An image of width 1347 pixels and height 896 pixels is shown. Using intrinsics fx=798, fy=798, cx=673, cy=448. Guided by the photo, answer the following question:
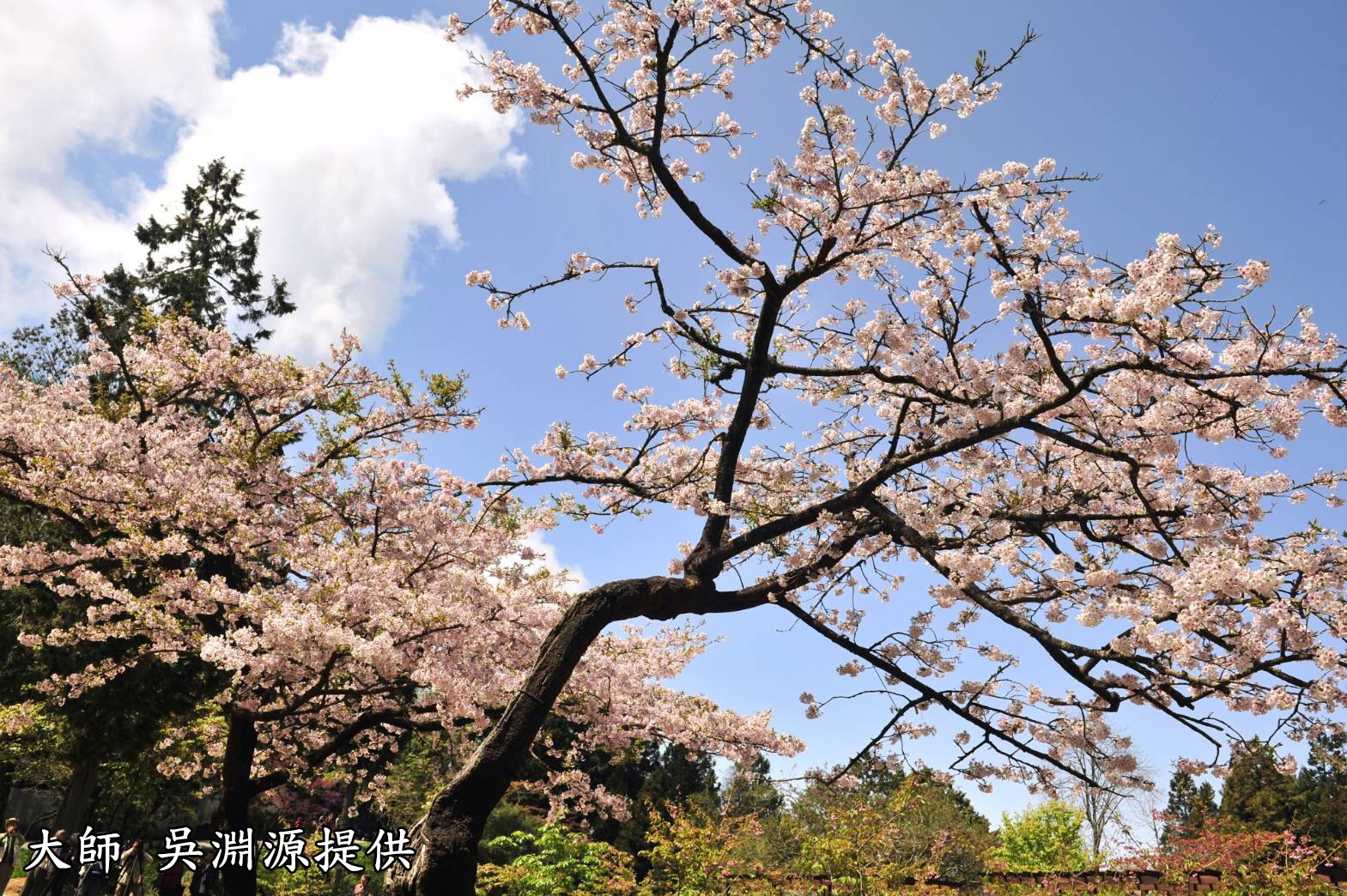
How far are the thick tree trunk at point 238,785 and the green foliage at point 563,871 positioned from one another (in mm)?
5354

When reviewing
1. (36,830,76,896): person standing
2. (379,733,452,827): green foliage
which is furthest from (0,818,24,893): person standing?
(379,733,452,827): green foliage

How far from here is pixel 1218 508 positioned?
6.07 meters

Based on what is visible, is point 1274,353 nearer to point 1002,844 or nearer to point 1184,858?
point 1184,858

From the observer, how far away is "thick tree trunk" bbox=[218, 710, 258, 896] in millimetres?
9750

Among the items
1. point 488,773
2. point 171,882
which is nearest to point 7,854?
point 171,882

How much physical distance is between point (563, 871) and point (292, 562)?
32.7 ft

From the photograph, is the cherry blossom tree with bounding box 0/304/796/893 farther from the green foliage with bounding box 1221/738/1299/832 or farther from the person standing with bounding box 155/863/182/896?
the green foliage with bounding box 1221/738/1299/832

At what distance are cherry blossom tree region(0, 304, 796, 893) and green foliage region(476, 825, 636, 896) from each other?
12.0ft

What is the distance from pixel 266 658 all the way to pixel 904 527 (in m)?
6.07

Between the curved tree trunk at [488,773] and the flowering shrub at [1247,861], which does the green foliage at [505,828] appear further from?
the curved tree trunk at [488,773]

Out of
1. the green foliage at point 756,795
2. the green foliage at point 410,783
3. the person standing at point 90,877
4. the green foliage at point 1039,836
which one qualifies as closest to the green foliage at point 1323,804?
the green foliage at point 1039,836

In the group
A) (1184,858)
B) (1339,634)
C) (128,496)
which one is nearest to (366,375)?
(128,496)

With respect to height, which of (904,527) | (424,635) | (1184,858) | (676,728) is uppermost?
(904,527)

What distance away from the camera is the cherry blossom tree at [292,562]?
8359 millimetres
